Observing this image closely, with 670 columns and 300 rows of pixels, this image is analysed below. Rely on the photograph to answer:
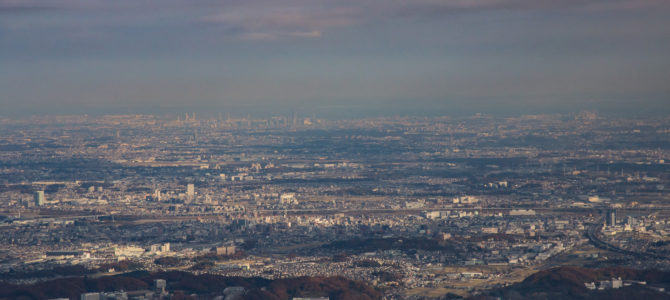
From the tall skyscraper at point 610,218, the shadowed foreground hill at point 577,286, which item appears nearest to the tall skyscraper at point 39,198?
the tall skyscraper at point 610,218

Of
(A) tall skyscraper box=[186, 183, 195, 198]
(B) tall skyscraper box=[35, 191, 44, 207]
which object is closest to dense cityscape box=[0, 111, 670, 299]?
(B) tall skyscraper box=[35, 191, 44, 207]

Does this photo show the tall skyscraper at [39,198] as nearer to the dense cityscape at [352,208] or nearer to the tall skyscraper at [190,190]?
the dense cityscape at [352,208]

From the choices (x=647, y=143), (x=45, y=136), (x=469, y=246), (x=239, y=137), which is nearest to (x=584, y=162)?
(x=647, y=143)

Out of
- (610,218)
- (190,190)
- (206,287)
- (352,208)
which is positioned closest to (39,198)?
(190,190)

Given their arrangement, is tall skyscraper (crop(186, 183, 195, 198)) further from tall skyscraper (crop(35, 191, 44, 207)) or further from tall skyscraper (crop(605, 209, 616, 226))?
tall skyscraper (crop(605, 209, 616, 226))

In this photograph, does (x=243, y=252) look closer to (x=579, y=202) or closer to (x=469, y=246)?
(x=469, y=246)
